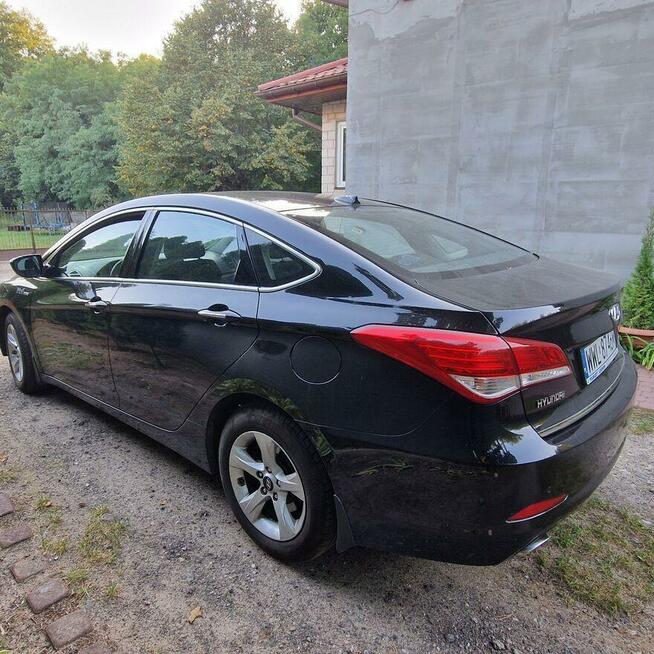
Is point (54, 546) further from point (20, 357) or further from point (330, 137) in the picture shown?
point (330, 137)

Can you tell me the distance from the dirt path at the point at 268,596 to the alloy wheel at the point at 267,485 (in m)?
0.18

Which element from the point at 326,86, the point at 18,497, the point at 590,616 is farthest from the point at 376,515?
the point at 326,86

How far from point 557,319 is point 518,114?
543 cm

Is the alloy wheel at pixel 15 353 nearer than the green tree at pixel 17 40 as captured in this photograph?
Yes

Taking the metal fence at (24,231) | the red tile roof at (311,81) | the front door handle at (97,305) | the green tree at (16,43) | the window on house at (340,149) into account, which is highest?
the green tree at (16,43)

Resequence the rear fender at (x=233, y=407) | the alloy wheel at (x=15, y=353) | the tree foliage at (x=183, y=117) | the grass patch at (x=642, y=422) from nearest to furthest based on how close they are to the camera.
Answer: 1. the rear fender at (x=233, y=407)
2. the grass patch at (x=642, y=422)
3. the alloy wheel at (x=15, y=353)
4. the tree foliage at (x=183, y=117)

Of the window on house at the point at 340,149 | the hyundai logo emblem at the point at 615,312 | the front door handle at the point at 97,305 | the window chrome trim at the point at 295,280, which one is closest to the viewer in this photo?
the window chrome trim at the point at 295,280

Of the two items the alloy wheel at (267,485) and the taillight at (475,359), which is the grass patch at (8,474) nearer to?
the alloy wheel at (267,485)

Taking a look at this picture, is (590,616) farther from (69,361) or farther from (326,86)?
(326,86)

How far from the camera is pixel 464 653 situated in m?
1.79

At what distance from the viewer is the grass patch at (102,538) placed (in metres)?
2.26

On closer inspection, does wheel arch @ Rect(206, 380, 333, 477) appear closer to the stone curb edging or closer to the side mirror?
the stone curb edging

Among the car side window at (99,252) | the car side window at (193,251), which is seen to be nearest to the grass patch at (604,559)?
the car side window at (193,251)

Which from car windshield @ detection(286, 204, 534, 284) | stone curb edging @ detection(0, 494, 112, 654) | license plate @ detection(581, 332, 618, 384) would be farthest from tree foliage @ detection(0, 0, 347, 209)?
license plate @ detection(581, 332, 618, 384)
